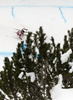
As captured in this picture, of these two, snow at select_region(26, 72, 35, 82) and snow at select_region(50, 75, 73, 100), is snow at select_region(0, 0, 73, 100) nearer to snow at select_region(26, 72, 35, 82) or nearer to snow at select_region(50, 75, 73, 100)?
snow at select_region(26, 72, 35, 82)

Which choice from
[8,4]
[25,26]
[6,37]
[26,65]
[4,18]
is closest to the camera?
[26,65]

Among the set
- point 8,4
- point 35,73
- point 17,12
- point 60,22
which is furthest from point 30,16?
point 35,73

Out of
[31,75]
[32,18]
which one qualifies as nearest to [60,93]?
[31,75]

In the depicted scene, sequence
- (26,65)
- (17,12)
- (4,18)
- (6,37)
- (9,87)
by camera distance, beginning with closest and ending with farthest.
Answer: (26,65), (9,87), (6,37), (4,18), (17,12)

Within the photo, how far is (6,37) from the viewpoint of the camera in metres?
5.36

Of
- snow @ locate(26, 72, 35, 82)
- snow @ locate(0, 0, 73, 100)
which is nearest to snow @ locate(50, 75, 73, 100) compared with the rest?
snow @ locate(26, 72, 35, 82)

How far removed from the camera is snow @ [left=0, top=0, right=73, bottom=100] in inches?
208

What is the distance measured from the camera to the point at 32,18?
6.77m

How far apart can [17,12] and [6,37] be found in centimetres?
234

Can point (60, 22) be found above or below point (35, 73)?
above

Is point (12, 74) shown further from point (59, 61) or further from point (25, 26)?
point (25, 26)

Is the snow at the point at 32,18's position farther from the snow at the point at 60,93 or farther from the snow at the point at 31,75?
the snow at the point at 60,93

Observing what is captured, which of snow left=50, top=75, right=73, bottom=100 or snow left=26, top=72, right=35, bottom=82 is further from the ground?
snow left=26, top=72, right=35, bottom=82

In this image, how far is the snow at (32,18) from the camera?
528 cm
